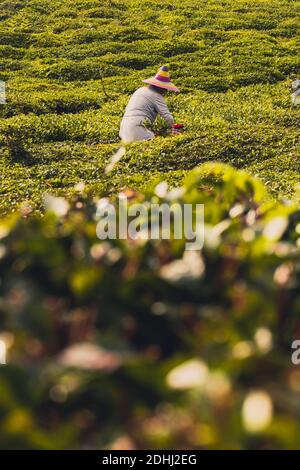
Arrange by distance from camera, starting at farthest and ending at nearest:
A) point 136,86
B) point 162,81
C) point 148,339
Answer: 1. point 136,86
2. point 162,81
3. point 148,339

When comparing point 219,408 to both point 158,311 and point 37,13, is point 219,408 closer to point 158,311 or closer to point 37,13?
point 158,311

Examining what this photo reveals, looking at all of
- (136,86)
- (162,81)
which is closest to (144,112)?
(162,81)

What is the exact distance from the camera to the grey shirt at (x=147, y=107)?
10.4 meters

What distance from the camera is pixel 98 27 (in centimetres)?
2067

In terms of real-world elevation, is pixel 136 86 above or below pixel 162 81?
above

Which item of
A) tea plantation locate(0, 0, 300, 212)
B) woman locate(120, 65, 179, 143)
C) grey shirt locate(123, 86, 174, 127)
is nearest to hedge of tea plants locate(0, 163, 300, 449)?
tea plantation locate(0, 0, 300, 212)

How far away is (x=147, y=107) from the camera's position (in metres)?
10.5

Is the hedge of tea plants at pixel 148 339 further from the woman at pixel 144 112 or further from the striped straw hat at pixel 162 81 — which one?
the striped straw hat at pixel 162 81

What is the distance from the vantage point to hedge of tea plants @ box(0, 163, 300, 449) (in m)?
1.47

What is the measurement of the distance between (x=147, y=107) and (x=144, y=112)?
0.12 meters

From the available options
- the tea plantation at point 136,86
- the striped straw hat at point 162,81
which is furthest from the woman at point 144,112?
the tea plantation at point 136,86

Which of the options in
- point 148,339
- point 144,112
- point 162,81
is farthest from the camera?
point 162,81

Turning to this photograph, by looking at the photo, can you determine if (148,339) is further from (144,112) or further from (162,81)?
(162,81)
